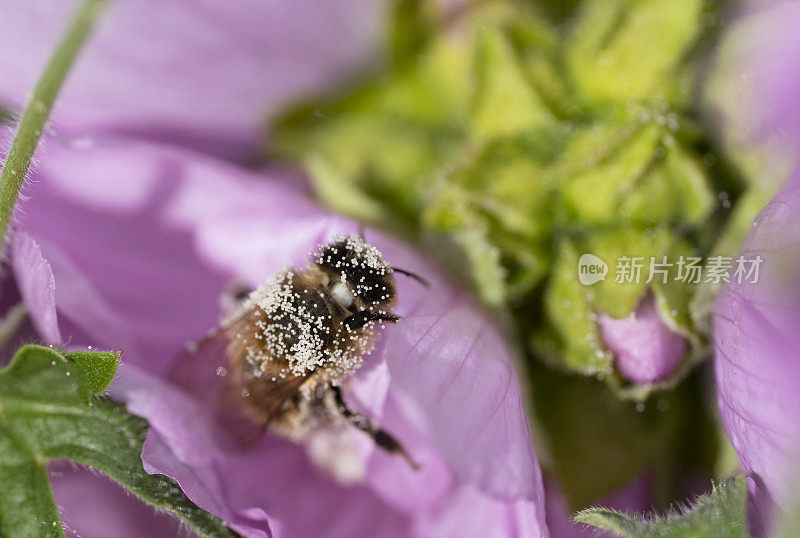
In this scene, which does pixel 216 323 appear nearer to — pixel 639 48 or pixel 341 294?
pixel 341 294

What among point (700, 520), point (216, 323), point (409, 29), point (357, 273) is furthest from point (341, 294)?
point (409, 29)

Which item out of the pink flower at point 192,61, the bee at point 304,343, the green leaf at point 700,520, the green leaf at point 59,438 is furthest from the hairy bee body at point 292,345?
the pink flower at point 192,61

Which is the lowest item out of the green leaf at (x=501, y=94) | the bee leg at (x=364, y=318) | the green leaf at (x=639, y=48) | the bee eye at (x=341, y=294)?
the bee leg at (x=364, y=318)

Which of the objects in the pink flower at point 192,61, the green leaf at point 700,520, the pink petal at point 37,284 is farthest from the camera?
the pink flower at point 192,61

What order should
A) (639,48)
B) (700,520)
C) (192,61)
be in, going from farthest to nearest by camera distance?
(192,61), (639,48), (700,520)

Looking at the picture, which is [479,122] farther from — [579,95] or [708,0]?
[708,0]

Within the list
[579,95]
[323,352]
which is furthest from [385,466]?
[579,95]

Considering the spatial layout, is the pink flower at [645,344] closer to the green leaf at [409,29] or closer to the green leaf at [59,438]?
the green leaf at [59,438]
